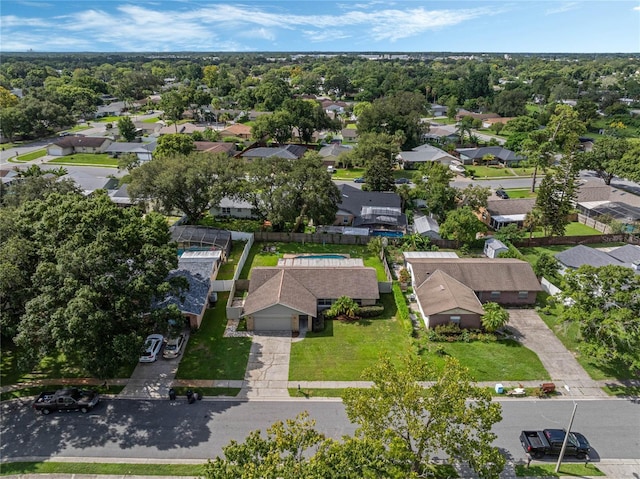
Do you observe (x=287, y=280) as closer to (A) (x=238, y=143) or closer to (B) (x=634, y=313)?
(B) (x=634, y=313)

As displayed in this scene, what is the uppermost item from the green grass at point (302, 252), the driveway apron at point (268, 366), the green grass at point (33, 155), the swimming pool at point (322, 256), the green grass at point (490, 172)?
the green grass at point (490, 172)

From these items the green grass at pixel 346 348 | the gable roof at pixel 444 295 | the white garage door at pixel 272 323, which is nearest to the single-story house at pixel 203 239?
the white garage door at pixel 272 323

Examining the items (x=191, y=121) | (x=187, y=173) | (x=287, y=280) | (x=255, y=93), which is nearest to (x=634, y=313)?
(x=287, y=280)

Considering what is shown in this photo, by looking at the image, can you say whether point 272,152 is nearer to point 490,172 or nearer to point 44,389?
point 490,172

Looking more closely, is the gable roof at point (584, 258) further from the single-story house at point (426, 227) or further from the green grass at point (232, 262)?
the green grass at point (232, 262)

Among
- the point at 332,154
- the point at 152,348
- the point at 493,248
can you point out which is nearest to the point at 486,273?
the point at 493,248

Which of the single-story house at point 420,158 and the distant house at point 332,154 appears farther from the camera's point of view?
the distant house at point 332,154

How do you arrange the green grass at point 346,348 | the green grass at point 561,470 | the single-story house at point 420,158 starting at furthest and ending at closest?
1. the single-story house at point 420,158
2. the green grass at point 346,348
3. the green grass at point 561,470
